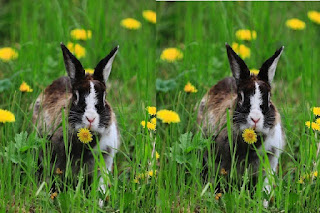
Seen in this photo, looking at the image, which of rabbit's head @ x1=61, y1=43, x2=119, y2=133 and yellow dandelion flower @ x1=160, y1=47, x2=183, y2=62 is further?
yellow dandelion flower @ x1=160, y1=47, x2=183, y2=62

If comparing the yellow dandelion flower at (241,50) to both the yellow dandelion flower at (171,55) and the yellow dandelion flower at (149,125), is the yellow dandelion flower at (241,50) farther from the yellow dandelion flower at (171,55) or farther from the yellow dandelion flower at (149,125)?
the yellow dandelion flower at (149,125)

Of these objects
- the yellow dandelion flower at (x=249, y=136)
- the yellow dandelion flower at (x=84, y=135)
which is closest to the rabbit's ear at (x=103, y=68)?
the yellow dandelion flower at (x=84, y=135)

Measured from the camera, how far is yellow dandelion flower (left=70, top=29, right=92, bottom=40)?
4762mm

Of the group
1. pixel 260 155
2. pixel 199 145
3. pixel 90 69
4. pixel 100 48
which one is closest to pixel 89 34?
pixel 100 48

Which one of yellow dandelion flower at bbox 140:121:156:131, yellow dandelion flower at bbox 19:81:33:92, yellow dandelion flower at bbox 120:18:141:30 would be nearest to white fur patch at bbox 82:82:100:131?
yellow dandelion flower at bbox 140:121:156:131

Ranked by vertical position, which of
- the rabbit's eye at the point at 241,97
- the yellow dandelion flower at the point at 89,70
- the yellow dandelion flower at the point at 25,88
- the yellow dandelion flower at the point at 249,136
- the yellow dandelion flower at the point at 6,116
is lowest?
the yellow dandelion flower at the point at 249,136

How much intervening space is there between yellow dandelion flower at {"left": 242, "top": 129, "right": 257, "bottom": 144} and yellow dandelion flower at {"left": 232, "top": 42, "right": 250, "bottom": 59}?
2.11ft

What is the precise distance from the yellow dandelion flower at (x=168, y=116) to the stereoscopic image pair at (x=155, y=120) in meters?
0.01

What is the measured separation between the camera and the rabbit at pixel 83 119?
4164mm

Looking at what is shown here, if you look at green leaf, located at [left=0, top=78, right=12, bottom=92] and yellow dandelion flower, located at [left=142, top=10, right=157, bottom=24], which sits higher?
yellow dandelion flower, located at [left=142, top=10, right=157, bottom=24]

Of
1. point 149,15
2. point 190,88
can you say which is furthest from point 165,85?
point 149,15

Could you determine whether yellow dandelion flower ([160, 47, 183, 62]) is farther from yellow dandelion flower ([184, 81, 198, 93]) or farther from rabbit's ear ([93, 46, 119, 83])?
rabbit's ear ([93, 46, 119, 83])

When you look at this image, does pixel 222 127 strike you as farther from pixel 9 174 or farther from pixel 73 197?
pixel 9 174

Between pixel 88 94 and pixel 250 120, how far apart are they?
3.46 ft
